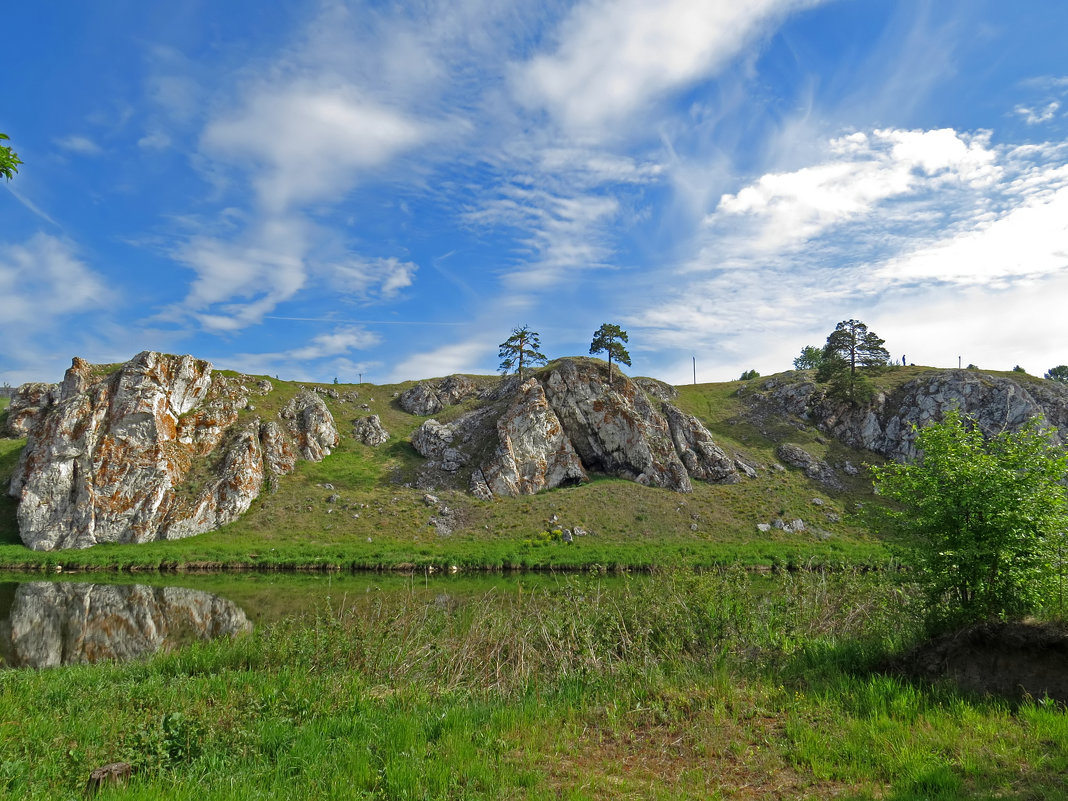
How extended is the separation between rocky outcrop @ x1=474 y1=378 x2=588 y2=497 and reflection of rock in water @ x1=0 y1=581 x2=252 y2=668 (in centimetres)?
3342

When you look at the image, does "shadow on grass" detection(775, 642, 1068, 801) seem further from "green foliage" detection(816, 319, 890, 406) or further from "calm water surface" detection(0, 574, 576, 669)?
"green foliage" detection(816, 319, 890, 406)

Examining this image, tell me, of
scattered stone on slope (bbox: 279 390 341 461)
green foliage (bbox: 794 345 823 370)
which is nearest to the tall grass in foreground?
scattered stone on slope (bbox: 279 390 341 461)

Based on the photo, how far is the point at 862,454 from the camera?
66.6 metres

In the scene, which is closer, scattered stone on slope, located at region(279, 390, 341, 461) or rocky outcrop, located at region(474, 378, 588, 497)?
rocky outcrop, located at region(474, 378, 588, 497)

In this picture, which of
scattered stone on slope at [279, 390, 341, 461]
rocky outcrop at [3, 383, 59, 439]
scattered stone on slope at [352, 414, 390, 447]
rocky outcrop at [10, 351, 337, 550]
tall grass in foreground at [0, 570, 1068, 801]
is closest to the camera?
tall grass in foreground at [0, 570, 1068, 801]

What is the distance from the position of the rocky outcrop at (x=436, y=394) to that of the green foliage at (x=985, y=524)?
236 ft

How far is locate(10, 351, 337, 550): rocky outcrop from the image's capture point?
45312mm

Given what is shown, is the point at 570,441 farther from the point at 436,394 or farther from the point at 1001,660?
the point at 1001,660

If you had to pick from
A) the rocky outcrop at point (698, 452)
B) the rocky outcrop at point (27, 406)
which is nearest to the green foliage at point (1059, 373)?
the rocky outcrop at point (698, 452)

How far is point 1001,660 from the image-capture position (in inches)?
367

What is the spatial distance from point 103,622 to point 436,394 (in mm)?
61908

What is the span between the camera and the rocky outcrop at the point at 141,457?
4531 cm

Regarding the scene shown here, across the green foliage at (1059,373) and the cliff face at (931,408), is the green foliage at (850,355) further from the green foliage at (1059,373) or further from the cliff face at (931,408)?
the green foliage at (1059,373)

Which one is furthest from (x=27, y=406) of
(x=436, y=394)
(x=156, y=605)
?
(x=156, y=605)
